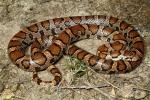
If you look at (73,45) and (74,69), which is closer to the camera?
(74,69)

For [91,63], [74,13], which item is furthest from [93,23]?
[91,63]

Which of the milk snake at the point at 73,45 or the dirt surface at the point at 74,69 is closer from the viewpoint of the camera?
the dirt surface at the point at 74,69

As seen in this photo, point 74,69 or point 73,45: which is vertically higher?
point 73,45

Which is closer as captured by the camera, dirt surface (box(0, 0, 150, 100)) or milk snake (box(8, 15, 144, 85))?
dirt surface (box(0, 0, 150, 100))

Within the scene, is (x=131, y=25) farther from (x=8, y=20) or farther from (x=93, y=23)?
(x=8, y=20)
